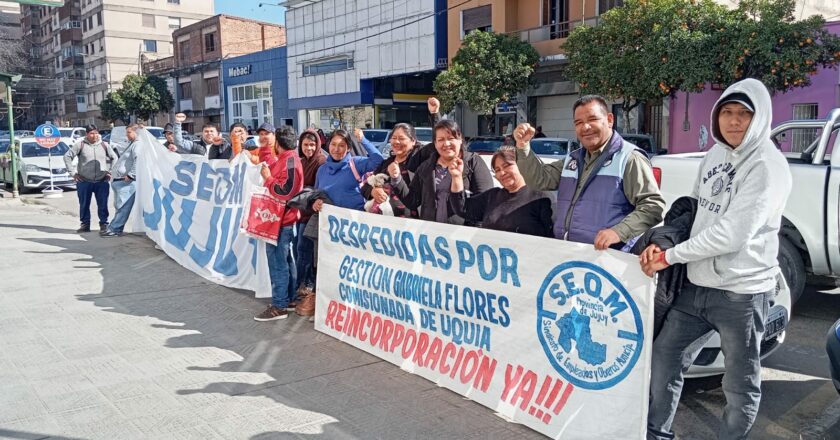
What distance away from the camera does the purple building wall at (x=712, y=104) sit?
62.5 ft

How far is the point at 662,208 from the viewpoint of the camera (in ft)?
11.6

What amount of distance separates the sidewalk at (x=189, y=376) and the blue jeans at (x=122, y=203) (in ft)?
11.6

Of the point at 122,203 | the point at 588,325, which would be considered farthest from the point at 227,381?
the point at 122,203

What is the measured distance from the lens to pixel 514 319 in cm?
381

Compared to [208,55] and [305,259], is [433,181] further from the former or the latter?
[208,55]

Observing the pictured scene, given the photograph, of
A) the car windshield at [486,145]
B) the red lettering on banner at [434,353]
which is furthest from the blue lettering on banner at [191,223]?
the car windshield at [486,145]

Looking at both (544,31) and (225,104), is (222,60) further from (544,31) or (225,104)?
(544,31)

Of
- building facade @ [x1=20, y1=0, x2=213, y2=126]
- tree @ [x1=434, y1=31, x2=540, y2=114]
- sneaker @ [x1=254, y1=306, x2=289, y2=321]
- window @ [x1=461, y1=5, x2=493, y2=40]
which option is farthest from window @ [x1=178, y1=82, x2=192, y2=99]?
sneaker @ [x1=254, y1=306, x2=289, y2=321]

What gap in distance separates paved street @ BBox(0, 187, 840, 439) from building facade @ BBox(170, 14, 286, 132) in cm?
4780

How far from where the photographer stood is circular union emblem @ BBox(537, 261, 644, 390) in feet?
10.6

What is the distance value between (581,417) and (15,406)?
351 centimetres

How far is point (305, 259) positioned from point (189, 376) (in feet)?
6.60

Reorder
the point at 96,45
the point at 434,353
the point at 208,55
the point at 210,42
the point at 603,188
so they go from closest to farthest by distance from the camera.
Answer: the point at 603,188, the point at 434,353, the point at 210,42, the point at 208,55, the point at 96,45

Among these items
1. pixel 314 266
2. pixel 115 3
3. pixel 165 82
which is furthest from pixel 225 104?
pixel 314 266
